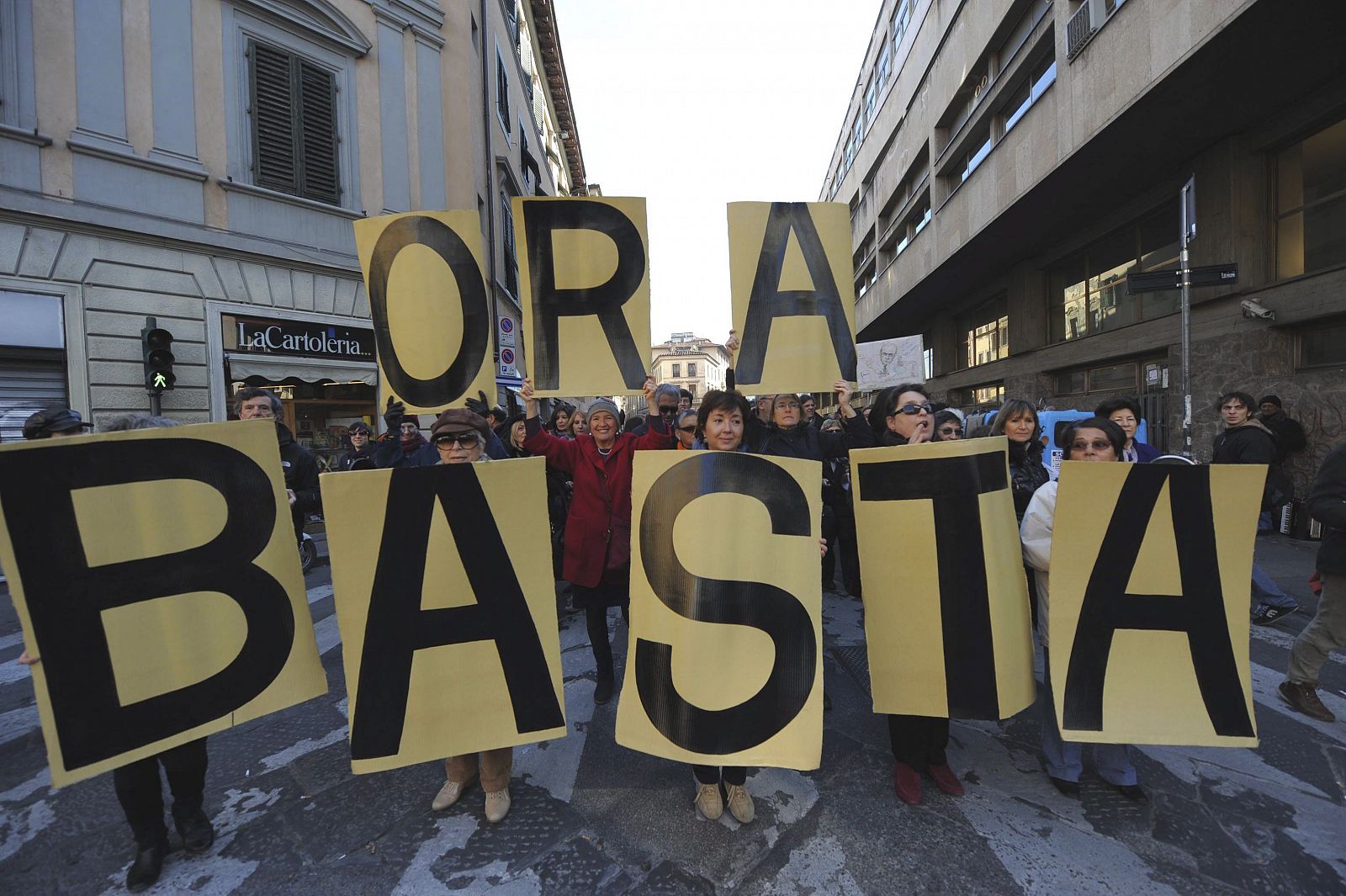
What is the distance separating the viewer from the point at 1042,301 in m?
14.3

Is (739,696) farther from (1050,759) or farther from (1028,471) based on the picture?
(1028,471)

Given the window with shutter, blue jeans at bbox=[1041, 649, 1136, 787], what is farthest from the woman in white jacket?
the window with shutter

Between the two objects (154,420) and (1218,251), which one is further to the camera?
(1218,251)

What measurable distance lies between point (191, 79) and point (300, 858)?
37.4 feet

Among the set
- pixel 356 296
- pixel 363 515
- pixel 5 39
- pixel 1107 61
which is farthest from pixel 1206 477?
pixel 5 39

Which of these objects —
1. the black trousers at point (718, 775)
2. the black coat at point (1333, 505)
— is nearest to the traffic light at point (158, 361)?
the black trousers at point (718, 775)

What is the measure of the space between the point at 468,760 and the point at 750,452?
6.71 ft

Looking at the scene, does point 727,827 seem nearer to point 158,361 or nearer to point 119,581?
point 119,581

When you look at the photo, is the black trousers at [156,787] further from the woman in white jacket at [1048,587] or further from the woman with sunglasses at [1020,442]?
the woman with sunglasses at [1020,442]

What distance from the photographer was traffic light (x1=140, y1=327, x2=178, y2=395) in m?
7.31

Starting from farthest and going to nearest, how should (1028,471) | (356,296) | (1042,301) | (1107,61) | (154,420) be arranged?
(1042,301) < (356,296) < (1107,61) < (1028,471) < (154,420)

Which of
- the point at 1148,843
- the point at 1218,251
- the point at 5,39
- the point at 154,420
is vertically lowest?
the point at 1148,843

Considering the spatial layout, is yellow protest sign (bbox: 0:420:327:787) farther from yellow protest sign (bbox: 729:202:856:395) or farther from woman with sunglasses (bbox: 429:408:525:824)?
yellow protest sign (bbox: 729:202:856:395)

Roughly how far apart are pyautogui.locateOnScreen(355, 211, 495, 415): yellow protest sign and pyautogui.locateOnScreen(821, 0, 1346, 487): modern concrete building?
9705 mm
